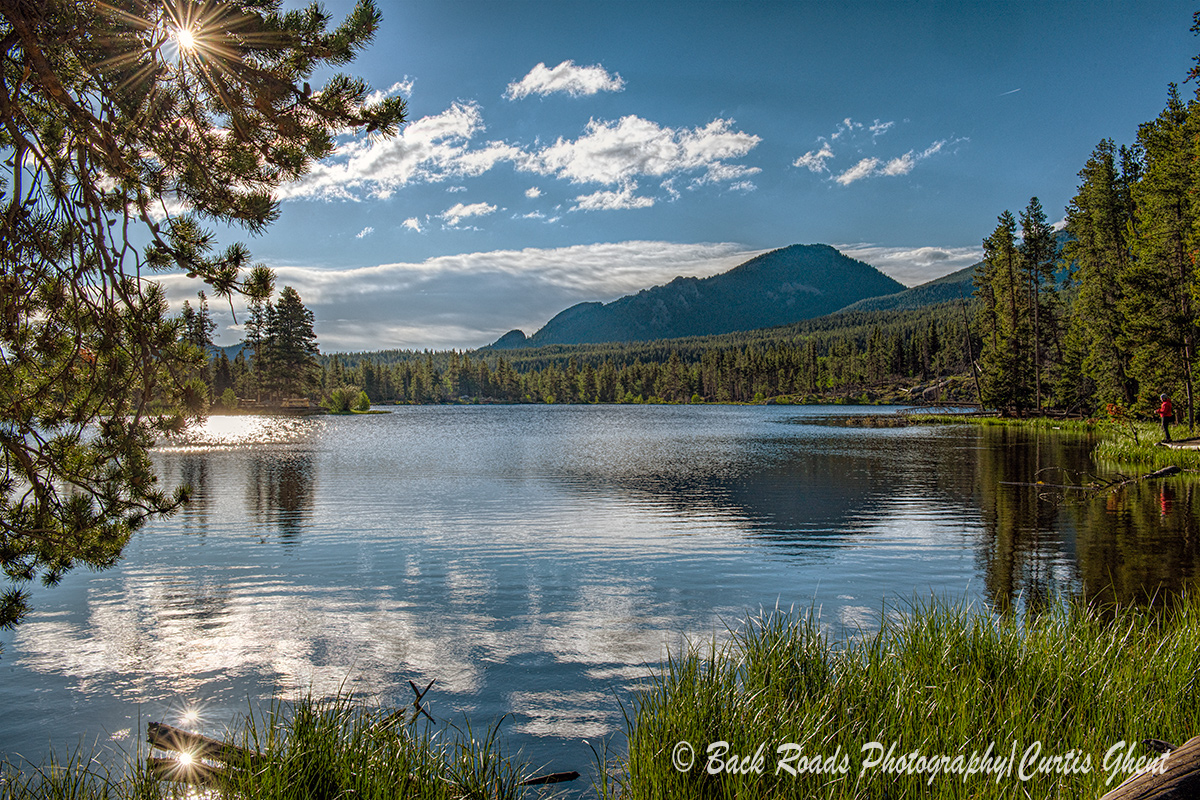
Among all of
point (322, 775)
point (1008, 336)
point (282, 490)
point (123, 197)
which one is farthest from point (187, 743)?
point (1008, 336)

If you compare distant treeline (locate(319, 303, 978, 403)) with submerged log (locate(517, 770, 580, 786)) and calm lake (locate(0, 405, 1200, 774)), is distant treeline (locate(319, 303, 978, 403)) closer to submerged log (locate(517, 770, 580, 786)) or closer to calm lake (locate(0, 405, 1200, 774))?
calm lake (locate(0, 405, 1200, 774))

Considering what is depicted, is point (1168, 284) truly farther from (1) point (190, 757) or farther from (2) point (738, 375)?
(2) point (738, 375)

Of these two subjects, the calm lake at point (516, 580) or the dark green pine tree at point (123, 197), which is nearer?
the dark green pine tree at point (123, 197)

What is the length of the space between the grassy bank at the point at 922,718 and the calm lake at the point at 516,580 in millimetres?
1641

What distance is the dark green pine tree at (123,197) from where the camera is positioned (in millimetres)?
4820

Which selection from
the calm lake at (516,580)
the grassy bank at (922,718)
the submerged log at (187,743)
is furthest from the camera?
the calm lake at (516,580)

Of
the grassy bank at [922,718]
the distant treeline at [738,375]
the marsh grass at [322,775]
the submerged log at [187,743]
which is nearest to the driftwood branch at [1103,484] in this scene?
the grassy bank at [922,718]

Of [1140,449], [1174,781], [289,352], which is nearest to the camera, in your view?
[1174,781]

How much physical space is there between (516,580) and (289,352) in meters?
94.6

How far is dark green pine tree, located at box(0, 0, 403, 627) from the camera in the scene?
15.8 feet

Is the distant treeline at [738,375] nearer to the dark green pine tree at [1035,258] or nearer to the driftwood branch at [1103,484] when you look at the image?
the dark green pine tree at [1035,258]

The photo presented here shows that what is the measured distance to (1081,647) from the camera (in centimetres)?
574

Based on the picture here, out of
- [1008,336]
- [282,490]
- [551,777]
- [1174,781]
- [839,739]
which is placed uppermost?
[1008,336]

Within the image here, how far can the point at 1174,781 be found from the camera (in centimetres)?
229
